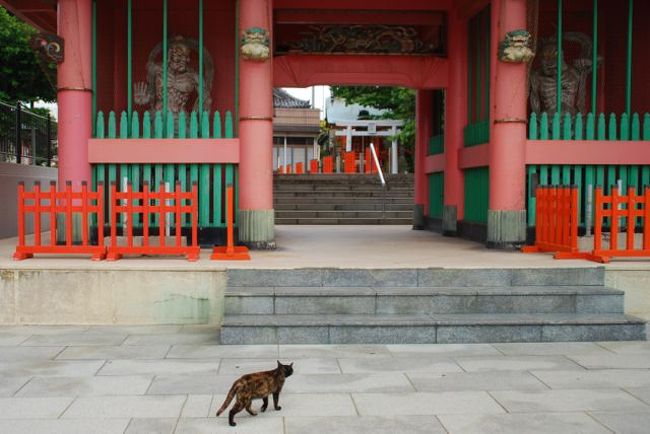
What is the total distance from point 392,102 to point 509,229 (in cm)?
2753

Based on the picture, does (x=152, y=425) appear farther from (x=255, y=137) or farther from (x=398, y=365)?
(x=255, y=137)

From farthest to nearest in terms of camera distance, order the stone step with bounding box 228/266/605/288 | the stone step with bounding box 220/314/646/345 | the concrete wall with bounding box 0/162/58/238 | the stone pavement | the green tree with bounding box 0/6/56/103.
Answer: the green tree with bounding box 0/6/56/103
the concrete wall with bounding box 0/162/58/238
the stone step with bounding box 228/266/605/288
the stone step with bounding box 220/314/646/345
the stone pavement

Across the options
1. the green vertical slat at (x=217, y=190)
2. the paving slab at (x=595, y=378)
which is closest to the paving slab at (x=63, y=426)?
the paving slab at (x=595, y=378)

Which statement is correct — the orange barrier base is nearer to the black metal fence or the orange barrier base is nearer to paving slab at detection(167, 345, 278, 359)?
paving slab at detection(167, 345, 278, 359)

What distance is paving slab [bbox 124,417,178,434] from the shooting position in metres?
4.32

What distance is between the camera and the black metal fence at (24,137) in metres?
13.1

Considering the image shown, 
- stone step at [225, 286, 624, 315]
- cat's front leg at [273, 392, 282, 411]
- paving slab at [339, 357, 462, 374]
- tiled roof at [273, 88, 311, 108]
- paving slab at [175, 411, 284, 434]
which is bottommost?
paving slab at [175, 411, 284, 434]

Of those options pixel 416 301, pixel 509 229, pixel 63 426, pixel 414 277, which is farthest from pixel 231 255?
pixel 63 426

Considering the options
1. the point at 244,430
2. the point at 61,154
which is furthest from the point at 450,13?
the point at 244,430

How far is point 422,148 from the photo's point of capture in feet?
47.0

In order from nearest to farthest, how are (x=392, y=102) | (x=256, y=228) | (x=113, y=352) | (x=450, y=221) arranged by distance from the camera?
(x=113, y=352) → (x=256, y=228) → (x=450, y=221) → (x=392, y=102)

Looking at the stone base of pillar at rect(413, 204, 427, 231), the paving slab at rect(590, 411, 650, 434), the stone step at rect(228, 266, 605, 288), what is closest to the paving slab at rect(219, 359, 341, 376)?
the stone step at rect(228, 266, 605, 288)

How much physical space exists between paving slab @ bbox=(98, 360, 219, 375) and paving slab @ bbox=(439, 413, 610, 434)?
207 cm

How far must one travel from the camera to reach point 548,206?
29.8 ft
